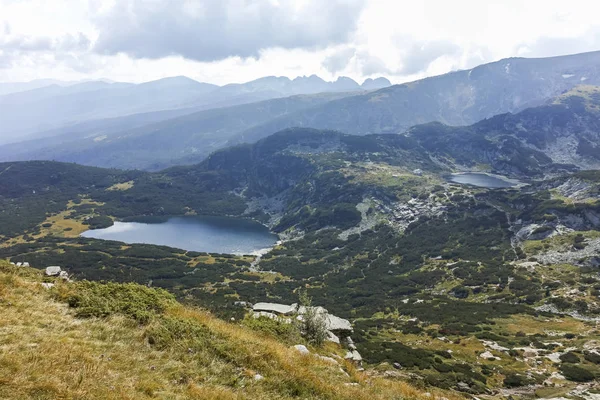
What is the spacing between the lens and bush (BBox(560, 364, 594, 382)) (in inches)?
1378

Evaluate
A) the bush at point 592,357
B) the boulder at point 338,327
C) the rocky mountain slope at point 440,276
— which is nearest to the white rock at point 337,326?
the boulder at point 338,327

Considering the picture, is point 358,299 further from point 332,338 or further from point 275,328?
point 275,328

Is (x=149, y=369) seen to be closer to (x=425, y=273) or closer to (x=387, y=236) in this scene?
(x=425, y=273)

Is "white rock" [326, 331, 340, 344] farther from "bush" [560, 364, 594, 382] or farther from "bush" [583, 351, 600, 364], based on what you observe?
"bush" [583, 351, 600, 364]

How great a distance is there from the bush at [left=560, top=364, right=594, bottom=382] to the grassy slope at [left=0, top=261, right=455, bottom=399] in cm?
3296

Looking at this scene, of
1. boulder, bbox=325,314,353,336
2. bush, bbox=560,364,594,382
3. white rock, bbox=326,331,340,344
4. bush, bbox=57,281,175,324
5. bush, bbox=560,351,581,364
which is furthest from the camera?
bush, bbox=560,351,581,364

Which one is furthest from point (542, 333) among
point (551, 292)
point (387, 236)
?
point (387, 236)

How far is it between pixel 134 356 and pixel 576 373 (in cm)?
4607

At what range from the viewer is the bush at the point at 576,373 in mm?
35003

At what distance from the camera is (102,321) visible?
13008 millimetres

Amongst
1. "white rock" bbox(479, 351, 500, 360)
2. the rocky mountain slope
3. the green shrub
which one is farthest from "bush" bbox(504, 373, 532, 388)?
the green shrub

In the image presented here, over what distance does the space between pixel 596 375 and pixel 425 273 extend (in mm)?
76666

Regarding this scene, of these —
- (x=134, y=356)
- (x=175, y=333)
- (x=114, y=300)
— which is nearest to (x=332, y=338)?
(x=175, y=333)

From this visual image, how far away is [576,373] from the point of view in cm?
3616
